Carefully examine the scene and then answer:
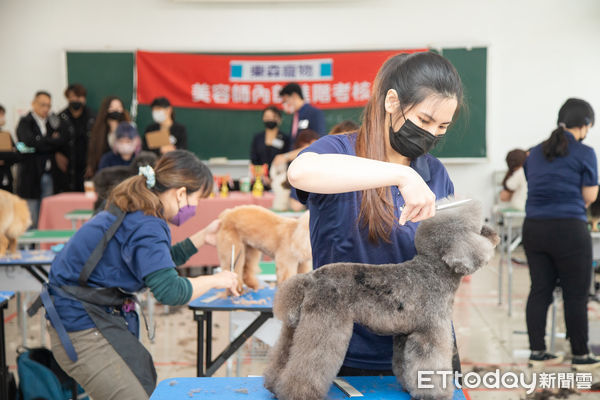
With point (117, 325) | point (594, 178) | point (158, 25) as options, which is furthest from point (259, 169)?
point (117, 325)

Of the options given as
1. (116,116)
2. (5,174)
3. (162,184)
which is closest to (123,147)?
(116,116)

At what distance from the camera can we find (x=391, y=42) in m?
8.18

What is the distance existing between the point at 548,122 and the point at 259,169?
445cm

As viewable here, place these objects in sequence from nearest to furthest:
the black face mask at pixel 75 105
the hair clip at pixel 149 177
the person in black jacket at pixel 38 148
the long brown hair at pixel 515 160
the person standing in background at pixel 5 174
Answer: the hair clip at pixel 149 177, the long brown hair at pixel 515 160, the person in black jacket at pixel 38 148, the person standing in background at pixel 5 174, the black face mask at pixel 75 105

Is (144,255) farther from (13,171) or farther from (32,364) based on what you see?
(13,171)

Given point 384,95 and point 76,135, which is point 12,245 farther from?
point 76,135

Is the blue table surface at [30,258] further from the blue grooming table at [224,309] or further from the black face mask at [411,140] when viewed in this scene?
the black face mask at [411,140]

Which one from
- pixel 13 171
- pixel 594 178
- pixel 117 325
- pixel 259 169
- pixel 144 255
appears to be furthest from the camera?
pixel 13 171

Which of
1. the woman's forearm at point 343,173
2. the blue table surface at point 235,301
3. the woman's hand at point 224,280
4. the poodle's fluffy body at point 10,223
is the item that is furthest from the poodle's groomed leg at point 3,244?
the woman's forearm at point 343,173

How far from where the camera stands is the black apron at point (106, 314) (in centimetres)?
213

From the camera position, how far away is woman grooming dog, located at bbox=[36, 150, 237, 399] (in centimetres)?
209

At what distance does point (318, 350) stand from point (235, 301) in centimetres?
161

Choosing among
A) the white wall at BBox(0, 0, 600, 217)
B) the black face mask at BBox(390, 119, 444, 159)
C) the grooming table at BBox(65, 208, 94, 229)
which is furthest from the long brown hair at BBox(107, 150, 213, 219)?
the white wall at BBox(0, 0, 600, 217)

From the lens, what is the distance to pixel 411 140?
1353 mm
